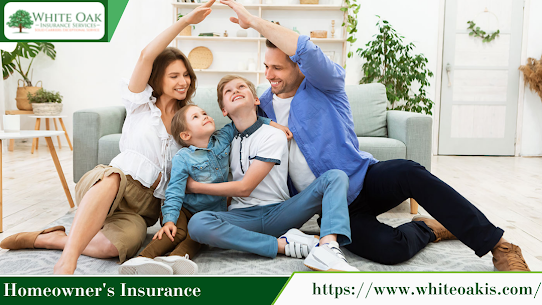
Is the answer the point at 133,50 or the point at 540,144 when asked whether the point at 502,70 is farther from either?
the point at 133,50

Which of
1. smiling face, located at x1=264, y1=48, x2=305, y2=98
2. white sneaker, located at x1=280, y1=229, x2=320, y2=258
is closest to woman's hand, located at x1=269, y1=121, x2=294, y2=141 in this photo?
smiling face, located at x1=264, y1=48, x2=305, y2=98

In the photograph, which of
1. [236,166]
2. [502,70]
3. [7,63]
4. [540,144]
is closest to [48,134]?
[236,166]

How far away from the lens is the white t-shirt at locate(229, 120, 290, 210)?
5.14 ft

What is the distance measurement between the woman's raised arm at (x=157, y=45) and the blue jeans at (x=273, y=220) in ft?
1.84

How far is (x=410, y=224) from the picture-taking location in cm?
166

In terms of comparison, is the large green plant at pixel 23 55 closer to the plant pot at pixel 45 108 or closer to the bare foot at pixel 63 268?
the plant pot at pixel 45 108

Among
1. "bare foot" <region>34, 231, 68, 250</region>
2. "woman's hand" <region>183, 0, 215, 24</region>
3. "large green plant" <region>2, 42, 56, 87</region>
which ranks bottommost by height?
"bare foot" <region>34, 231, 68, 250</region>

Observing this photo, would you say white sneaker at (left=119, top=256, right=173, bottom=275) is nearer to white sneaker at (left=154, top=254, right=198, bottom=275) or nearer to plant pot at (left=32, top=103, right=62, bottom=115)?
white sneaker at (left=154, top=254, right=198, bottom=275)

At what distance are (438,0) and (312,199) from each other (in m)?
4.48

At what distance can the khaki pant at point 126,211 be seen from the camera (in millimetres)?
1445

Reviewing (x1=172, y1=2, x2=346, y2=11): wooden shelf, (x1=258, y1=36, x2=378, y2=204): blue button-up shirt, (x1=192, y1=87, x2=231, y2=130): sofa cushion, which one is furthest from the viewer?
(x1=172, y1=2, x2=346, y2=11): wooden shelf

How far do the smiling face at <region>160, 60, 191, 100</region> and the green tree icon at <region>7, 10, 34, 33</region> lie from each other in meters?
0.64

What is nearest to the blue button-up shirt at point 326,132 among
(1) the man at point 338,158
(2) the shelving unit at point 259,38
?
(1) the man at point 338,158

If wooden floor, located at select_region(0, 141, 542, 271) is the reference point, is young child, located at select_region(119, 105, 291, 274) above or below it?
above
